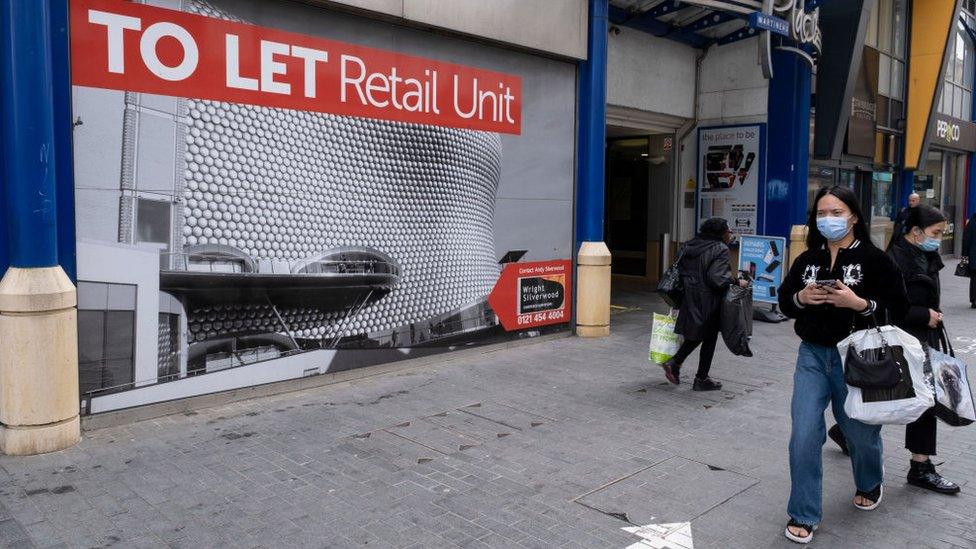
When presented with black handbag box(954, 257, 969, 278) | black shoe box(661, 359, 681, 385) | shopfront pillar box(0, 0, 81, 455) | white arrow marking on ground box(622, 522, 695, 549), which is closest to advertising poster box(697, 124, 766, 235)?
black handbag box(954, 257, 969, 278)

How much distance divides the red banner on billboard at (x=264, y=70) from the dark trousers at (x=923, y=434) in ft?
16.6

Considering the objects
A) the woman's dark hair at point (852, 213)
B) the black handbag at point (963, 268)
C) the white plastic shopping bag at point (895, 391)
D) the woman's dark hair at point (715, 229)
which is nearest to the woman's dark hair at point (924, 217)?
the woman's dark hair at point (852, 213)

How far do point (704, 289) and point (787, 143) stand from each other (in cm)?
681

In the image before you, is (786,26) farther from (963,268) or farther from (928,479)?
(928,479)

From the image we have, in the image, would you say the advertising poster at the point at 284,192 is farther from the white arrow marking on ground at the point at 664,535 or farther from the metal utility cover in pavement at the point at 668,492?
the white arrow marking on ground at the point at 664,535

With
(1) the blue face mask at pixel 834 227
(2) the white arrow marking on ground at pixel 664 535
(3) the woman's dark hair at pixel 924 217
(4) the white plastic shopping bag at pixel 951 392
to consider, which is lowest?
(2) the white arrow marking on ground at pixel 664 535

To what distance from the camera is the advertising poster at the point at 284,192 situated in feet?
17.9

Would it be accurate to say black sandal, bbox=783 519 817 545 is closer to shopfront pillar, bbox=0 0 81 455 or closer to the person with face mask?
the person with face mask

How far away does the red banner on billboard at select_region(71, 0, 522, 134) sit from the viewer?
535 cm

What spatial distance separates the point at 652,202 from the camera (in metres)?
14.3

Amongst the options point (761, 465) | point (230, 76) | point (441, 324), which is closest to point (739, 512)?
point (761, 465)

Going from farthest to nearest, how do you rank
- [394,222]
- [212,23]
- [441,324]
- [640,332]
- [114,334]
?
[640,332]
[441,324]
[394,222]
[212,23]
[114,334]

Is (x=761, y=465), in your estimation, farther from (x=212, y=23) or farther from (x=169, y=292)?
(x=212, y=23)

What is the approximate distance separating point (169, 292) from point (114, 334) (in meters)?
0.49
